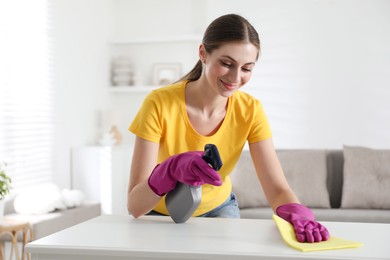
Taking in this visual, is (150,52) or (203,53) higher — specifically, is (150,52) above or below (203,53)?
above

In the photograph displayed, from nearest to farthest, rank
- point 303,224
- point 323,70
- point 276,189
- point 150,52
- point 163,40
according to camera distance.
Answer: point 303,224 < point 276,189 < point 323,70 < point 163,40 < point 150,52

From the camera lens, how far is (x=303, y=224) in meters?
1.48

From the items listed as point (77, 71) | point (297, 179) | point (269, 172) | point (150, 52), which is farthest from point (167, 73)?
point (269, 172)

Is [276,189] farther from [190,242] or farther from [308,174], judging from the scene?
[308,174]

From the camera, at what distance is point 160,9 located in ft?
17.0

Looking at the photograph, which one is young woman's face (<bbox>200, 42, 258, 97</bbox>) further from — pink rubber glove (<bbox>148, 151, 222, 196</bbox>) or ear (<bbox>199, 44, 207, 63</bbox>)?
pink rubber glove (<bbox>148, 151, 222, 196</bbox>)

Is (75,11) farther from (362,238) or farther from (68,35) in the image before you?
(362,238)

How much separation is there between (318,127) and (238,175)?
1179 mm

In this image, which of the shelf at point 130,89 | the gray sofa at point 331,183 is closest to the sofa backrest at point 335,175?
the gray sofa at point 331,183

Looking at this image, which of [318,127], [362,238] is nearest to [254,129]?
[362,238]

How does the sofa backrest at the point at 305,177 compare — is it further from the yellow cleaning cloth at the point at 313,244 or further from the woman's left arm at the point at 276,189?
the yellow cleaning cloth at the point at 313,244

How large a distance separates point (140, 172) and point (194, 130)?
23 cm

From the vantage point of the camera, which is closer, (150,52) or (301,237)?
(301,237)

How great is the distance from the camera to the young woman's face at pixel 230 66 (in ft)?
5.73
